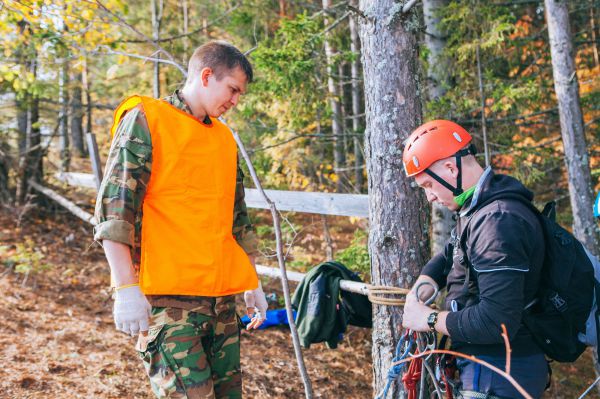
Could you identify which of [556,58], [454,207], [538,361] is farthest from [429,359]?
[556,58]

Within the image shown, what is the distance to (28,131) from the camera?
31.3 feet

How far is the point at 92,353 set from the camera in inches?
204

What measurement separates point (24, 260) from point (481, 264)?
614 cm

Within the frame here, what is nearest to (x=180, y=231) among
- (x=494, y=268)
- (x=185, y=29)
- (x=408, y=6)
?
(x=494, y=268)

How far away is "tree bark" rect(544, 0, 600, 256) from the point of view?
597cm

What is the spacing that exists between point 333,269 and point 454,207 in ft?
5.13

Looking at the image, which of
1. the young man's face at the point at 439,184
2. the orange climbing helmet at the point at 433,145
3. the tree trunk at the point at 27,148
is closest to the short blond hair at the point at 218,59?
the orange climbing helmet at the point at 433,145

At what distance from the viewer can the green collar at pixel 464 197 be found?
2.53 meters

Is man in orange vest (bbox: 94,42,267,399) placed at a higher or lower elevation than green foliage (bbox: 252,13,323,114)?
lower

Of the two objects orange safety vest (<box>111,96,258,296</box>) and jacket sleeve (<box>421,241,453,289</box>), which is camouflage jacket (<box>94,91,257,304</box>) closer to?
orange safety vest (<box>111,96,258,296</box>)

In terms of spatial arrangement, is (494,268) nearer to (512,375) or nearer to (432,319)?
(432,319)

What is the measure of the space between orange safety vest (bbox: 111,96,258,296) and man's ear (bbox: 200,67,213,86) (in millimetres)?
189

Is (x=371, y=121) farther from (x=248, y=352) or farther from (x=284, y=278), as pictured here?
(x=248, y=352)

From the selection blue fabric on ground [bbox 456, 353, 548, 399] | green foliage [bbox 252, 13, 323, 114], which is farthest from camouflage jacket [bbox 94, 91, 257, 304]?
green foliage [bbox 252, 13, 323, 114]
